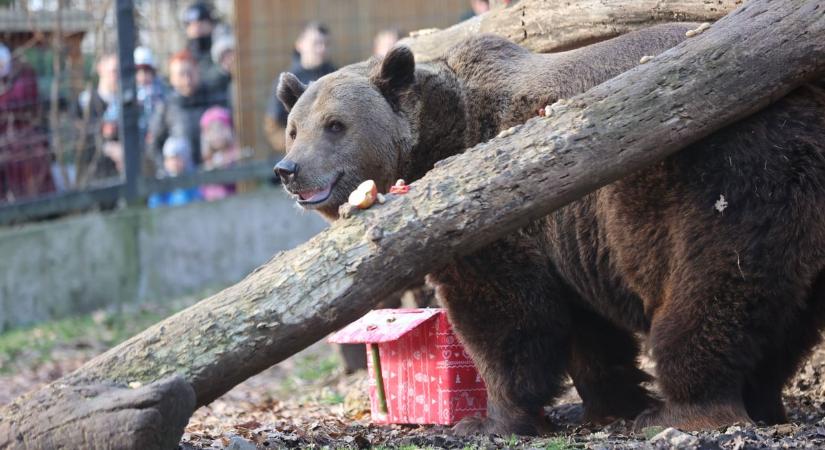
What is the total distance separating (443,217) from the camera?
17.0 feet

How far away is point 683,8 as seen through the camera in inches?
281

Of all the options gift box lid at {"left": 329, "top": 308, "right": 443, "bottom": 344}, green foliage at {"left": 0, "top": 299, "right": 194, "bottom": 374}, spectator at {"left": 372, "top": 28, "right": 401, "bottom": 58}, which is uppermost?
spectator at {"left": 372, "top": 28, "right": 401, "bottom": 58}

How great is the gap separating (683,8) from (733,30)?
1684 mm

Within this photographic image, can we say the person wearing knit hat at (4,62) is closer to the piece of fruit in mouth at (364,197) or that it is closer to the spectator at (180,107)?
the spectator at (180,107)

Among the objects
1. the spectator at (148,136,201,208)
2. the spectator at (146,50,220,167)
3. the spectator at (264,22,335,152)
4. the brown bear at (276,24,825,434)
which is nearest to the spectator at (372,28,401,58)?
the spectator at (264,22,335,152)

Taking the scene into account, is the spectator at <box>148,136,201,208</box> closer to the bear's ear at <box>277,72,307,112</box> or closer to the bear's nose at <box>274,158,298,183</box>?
the bear's ear at <box>277,72,307,112</box>

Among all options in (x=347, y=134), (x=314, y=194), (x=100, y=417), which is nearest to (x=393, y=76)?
(x=347, y=134)

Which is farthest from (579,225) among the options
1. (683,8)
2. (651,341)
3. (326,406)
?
(326,406)

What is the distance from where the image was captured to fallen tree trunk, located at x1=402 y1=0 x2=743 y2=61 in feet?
23.4

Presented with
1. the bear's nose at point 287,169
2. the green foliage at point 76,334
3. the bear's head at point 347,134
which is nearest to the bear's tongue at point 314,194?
the bear's head at point 347,134

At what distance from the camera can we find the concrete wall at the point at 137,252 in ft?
39.6

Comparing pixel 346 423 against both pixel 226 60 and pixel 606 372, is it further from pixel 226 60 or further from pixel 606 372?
pixel 226 60

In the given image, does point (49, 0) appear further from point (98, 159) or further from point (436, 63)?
point (436, 63)

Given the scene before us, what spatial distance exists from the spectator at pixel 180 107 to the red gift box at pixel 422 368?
7022 millimetres
